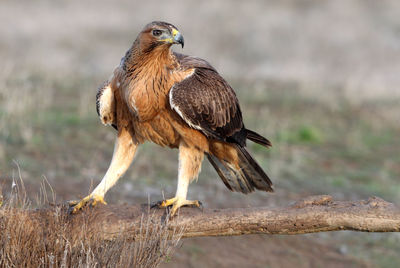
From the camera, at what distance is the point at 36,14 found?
21.6 meters

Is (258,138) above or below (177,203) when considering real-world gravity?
above

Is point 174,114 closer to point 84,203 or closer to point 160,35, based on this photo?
point 160,35

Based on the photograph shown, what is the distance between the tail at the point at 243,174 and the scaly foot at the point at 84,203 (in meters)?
1.19

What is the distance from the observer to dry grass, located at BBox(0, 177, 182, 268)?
3.75 m

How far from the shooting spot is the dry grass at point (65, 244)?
3748 mm

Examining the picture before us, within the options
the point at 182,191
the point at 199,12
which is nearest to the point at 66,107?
the point at 182,191

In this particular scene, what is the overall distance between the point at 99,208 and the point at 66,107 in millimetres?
7163

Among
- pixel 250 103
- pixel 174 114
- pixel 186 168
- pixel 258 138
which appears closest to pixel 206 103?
pixel 174 114

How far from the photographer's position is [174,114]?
4.81m

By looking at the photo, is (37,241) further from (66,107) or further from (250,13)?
(250,13)

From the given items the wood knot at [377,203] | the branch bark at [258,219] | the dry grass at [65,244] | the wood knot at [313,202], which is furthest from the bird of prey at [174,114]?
the wood knot at [377,203]

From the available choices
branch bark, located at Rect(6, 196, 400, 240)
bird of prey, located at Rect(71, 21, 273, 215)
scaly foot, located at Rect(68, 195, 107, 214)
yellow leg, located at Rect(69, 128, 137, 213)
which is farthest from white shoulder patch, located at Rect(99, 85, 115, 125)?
branch bark, located at Rect(6, 196, 400, 240)

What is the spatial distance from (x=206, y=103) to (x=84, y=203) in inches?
49.4

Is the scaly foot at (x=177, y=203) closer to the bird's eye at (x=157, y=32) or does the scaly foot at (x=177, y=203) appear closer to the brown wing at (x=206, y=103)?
the brown wing at (x=206, y=103)
